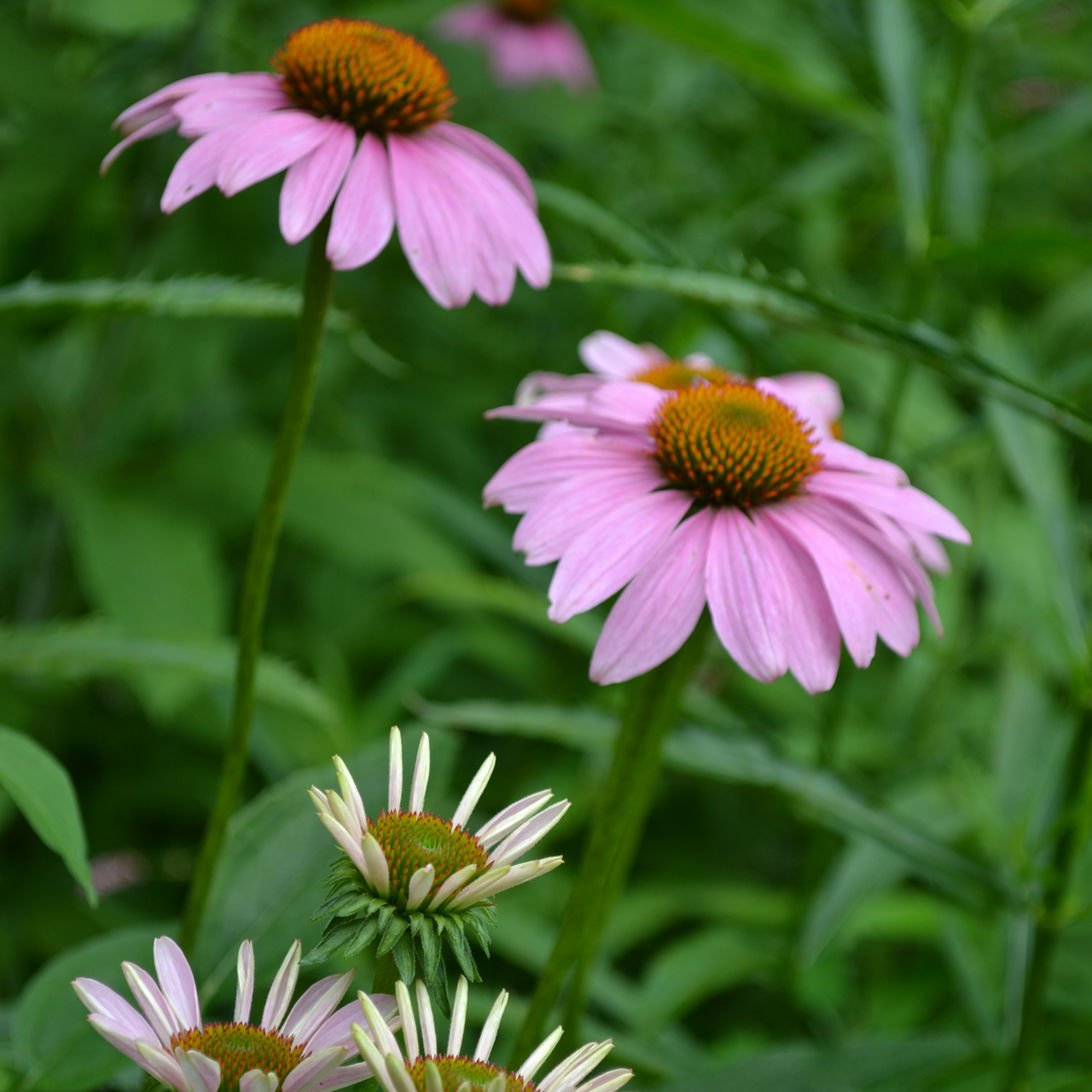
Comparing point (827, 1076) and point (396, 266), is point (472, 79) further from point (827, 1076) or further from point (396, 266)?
point (827, 1076)

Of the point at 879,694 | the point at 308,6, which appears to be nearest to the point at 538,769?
the point at 879,694

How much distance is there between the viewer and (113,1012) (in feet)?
1.25

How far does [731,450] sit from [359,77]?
0.27 meters

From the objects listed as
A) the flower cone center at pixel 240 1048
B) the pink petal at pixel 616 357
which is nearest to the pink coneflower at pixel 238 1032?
the flower cone center at pixel 240 1048

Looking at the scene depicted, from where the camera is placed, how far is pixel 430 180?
624mm

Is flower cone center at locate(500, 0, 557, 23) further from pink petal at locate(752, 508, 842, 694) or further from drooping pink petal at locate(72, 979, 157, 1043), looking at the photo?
drooping pink petal at locate(72, 979, 157, 1043)

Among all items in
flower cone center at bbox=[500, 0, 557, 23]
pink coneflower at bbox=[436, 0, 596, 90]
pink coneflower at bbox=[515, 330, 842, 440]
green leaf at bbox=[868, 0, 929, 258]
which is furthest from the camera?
flower cone center at bbox=[500, 0, 557, 23]

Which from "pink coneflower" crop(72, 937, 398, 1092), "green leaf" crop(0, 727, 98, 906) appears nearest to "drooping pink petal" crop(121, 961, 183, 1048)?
"pink coneflower" crop(72, 937, 398, 1092)

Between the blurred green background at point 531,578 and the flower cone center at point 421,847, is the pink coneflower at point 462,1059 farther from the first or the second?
the blurred green background at point 531,578

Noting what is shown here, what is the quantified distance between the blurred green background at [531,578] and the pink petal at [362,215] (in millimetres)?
80

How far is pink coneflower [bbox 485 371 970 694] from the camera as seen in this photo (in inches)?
21.0

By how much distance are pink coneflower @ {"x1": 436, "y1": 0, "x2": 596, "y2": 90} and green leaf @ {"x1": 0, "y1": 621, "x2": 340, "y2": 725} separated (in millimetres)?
1817

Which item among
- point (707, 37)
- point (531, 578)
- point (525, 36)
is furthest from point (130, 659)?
point (525, 36)

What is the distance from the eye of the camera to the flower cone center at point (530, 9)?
2.62 metres
